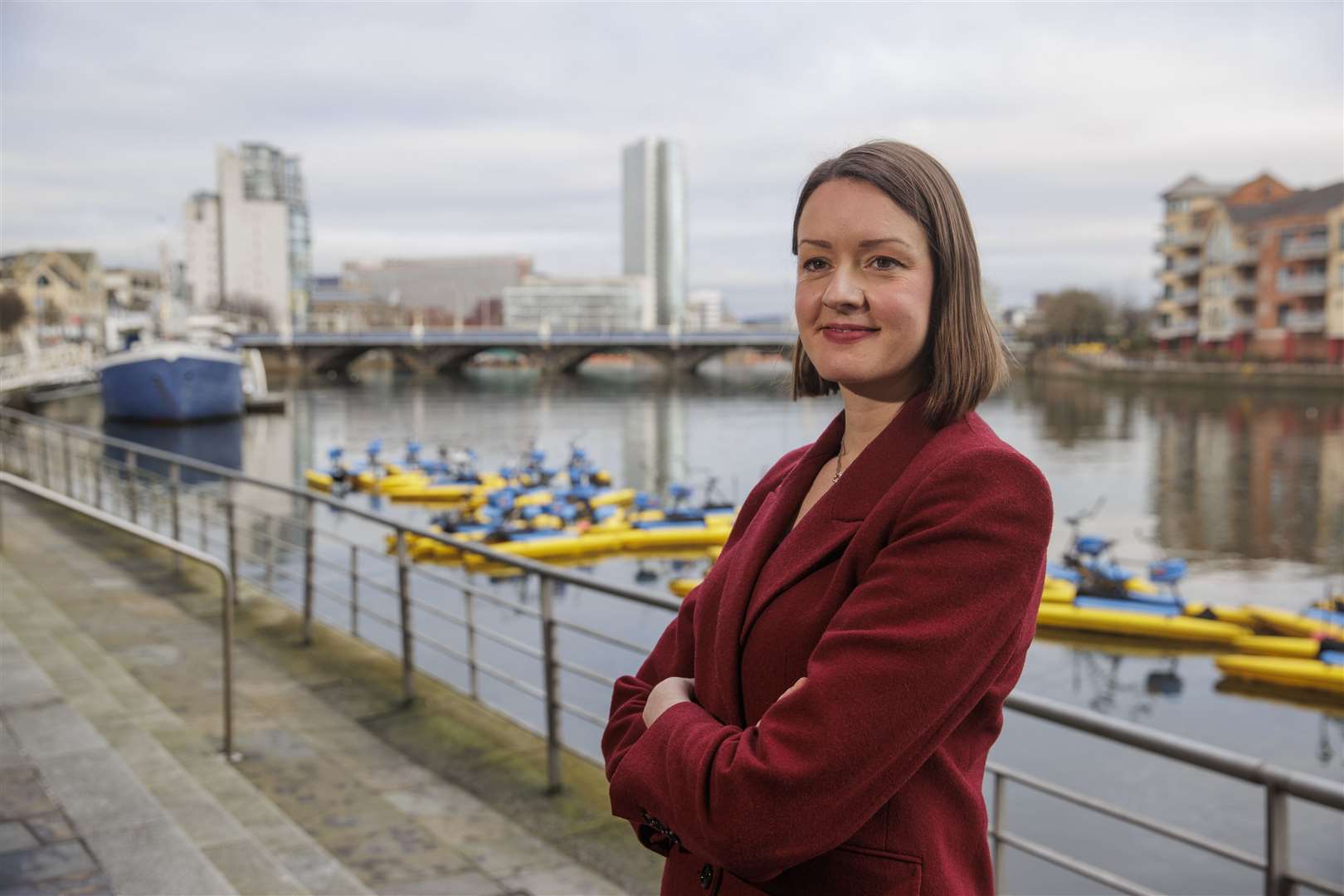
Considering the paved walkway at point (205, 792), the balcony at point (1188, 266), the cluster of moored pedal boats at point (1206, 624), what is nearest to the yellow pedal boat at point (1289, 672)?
the cluster of moored pedal boats at point (1206, 624)

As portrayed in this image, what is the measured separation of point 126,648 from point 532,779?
8.86 ft

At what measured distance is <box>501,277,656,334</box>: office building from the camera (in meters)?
144

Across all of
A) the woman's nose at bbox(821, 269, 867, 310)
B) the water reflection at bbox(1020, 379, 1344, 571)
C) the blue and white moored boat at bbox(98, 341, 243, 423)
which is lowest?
the water reflection at bbox(1020, 379, 1344, 571)

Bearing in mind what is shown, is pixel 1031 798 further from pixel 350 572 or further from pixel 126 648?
pixel 126 648

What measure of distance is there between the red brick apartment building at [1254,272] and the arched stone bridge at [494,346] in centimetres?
2487

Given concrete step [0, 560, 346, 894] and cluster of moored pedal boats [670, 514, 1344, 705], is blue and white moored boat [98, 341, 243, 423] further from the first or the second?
concrete step [0, 560, 346, 894]

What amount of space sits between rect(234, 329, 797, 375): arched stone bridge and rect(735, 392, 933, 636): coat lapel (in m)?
70.0

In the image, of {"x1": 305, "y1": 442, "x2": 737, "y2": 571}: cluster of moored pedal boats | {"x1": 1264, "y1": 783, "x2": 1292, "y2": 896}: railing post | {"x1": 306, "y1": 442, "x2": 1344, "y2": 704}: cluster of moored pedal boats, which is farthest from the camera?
{"x1": 305, "y1": 442, "x2": 737, "y2": 571}: cluster of moored pedal boats

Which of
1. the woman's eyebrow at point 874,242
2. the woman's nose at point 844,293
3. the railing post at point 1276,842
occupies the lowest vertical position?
the railing post at point 1276,842

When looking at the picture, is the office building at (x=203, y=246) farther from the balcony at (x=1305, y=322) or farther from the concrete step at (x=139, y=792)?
the concrete step at (x=139, y=792)

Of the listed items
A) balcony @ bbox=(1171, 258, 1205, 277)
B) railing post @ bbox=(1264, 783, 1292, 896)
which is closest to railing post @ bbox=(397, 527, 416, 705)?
railing post @ bbox=(1264, 783, 1292, 896)

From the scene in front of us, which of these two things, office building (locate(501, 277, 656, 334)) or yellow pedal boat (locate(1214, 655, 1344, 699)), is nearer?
yellow pedal boat (locate(1214, 655, 1344, 699))

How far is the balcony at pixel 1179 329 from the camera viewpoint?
72500 millimetres

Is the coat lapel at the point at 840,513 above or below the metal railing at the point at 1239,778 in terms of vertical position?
above
